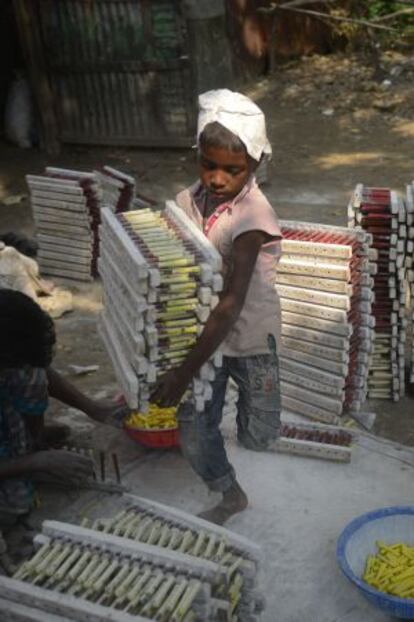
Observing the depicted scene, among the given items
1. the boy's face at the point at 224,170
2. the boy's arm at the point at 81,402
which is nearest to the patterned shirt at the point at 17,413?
the boy's arm at the point at 81,402

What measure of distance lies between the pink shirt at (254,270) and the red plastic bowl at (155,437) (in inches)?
42.2

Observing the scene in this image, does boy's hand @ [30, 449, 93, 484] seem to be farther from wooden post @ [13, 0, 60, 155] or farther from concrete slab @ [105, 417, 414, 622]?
wooden post @ [13, 0, 60, 155]

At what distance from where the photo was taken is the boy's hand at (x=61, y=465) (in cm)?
398

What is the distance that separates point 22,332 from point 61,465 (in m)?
0.65

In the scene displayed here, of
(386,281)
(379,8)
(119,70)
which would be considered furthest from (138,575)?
(379,8)

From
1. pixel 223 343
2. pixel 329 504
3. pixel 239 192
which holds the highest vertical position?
pixel 239 192

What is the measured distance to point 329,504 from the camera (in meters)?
4.51

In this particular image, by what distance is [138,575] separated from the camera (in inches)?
131

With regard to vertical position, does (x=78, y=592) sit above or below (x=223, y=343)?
below

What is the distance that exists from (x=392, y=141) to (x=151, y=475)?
7.99m

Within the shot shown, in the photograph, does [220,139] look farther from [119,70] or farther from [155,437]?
[119,70]

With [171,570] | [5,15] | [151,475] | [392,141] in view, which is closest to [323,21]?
[392,141]

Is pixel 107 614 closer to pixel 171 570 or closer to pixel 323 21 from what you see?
pixel 171 570

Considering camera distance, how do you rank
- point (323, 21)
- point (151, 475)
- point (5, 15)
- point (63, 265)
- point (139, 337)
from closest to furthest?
point (139, 337) < point (151, 475) < point (63, 265) < point (5, 15) < point (323, 21)
